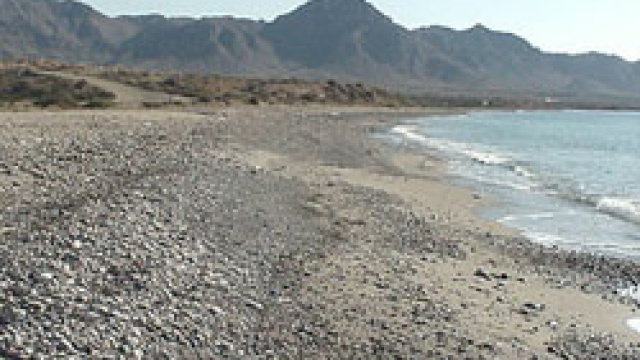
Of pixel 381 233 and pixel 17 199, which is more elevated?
pixel 17 199

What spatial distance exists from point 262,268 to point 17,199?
5.93 metres

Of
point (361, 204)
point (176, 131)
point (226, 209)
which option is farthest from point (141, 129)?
point (226, 209)

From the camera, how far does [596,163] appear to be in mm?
55438

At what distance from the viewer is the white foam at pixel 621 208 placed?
98.9 feet

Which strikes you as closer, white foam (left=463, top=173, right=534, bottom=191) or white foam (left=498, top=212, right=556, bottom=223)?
white foam (left=498, top=212, right=556, bottom=223)

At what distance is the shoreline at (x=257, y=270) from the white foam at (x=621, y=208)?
25.4ft

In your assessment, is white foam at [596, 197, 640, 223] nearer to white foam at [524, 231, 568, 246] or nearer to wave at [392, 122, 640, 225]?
wave at [392, 122, 640, 225]

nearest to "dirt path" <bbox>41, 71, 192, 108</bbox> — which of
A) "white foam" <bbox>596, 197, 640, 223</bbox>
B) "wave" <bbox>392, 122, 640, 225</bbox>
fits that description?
"wave" <bbox>392, 122, 640, 225</bbox>

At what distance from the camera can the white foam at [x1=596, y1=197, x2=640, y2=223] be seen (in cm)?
3016

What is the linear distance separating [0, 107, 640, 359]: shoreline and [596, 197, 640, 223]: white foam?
775 cm

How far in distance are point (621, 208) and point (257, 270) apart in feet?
73.4

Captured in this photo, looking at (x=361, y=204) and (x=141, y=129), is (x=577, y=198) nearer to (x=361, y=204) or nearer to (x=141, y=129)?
(x=361, y=204)

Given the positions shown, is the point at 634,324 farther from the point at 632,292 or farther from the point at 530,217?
the point at 530,217

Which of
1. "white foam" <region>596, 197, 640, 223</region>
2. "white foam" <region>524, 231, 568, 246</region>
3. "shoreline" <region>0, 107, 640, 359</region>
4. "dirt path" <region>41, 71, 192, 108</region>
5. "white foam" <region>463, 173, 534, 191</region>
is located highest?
"dirt path" <region>41, 71, 192, 108</region>
